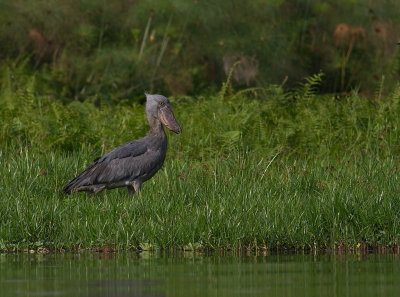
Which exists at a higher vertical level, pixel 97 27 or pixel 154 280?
pixel 97 27

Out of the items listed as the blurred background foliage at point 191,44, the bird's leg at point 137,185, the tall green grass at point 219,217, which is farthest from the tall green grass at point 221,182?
the blurred background foliage at point 191,44

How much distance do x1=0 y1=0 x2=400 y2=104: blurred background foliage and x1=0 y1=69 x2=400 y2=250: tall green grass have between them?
10.7 ft

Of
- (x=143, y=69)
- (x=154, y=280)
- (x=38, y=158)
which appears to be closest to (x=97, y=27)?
(x=143, y=69)

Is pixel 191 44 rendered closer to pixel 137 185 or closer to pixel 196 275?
pixel 137 185

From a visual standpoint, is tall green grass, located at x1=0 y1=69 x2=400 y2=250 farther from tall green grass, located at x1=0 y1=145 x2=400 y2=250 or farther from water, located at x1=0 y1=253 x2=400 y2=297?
water, located at x1=0 y1=253 x2=400 y2=297

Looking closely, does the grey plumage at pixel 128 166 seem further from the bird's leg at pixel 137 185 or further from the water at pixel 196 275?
the water at pixel 196 275

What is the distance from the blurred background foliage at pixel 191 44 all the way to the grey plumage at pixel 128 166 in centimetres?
757

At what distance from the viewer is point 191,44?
18.7 m

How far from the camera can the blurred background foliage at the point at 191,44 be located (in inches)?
699

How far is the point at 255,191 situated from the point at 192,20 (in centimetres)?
1052

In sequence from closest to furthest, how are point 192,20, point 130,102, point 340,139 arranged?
point 340,139
point 130,102
point 192,20

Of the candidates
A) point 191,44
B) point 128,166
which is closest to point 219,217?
point 128,166

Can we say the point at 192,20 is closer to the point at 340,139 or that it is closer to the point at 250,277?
the point at 340,139

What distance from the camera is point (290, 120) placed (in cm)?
1340
